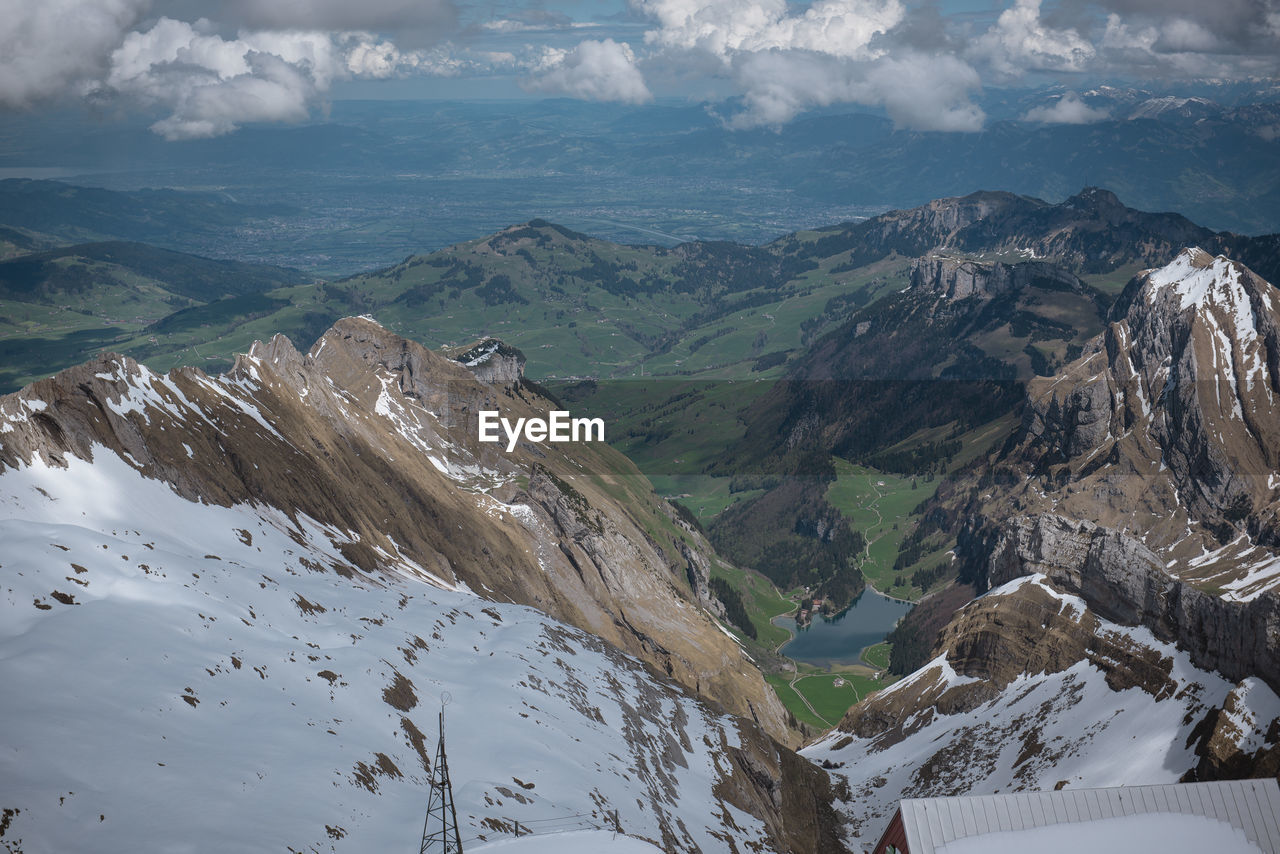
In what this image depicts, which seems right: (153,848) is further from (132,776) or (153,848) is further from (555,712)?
(555,712)

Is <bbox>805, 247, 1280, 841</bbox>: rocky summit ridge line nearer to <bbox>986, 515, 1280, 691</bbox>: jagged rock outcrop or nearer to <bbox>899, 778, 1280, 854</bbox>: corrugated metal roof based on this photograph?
<bbox>986, 515, 1280, 691</bbox>: jagged rock outcrop

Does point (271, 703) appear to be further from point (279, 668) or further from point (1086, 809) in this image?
point (1086, 809)

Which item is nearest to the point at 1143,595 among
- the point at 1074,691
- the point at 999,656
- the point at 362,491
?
the point at 1074,691

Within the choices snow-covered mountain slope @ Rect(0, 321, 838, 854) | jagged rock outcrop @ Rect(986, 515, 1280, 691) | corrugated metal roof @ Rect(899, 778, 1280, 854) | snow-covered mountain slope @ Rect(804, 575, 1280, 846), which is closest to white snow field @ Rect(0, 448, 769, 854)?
snow-covered mountain slope @ Rect(0, 321, 838, 854)

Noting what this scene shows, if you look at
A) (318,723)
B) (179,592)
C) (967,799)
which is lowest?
(967,799)

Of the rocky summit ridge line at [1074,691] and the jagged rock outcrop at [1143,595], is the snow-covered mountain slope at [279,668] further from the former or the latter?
the jagged rock outcrop at [1143,595]

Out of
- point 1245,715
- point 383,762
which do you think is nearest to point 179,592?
point 383,762
